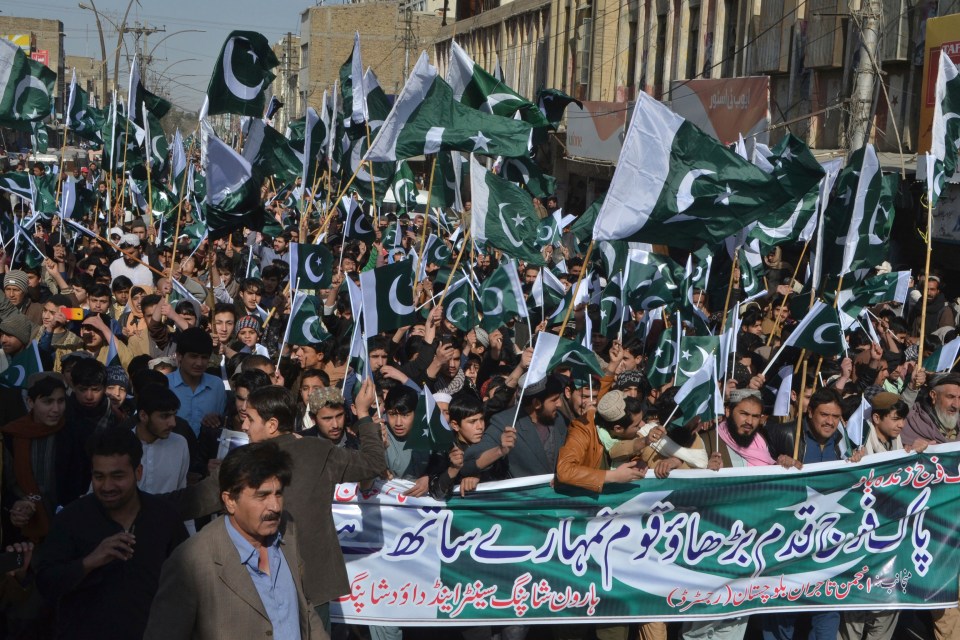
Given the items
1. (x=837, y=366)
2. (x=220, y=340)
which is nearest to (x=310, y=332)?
(x=220, y=340)

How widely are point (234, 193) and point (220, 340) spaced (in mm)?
1964

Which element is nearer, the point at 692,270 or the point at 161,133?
the point at 692,270

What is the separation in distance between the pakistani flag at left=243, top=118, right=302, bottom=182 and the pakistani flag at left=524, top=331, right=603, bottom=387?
6516mm

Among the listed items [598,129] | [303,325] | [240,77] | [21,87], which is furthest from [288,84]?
[303,325]

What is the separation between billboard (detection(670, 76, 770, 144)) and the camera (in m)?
20.9

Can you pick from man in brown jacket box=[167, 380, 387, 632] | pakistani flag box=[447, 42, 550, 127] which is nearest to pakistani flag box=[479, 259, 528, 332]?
pakistani flag box=[447, 42, 550, 127]

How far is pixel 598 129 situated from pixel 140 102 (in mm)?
14840

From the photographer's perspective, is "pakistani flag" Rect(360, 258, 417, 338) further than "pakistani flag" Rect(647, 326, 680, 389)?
No

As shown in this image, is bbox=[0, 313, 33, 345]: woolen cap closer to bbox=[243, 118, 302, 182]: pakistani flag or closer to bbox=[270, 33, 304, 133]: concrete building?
bbox=[243, 118, 302, 182]: pakistani flag

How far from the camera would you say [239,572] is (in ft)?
12.4

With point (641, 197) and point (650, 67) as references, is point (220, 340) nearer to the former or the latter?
point (641, 197)

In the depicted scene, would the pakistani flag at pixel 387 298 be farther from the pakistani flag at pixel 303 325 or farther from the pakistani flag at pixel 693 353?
the pakistani flag at pixel 693 353

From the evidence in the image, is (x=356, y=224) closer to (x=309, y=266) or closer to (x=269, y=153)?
(x=269, y=153)

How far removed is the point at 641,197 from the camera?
7254mm
